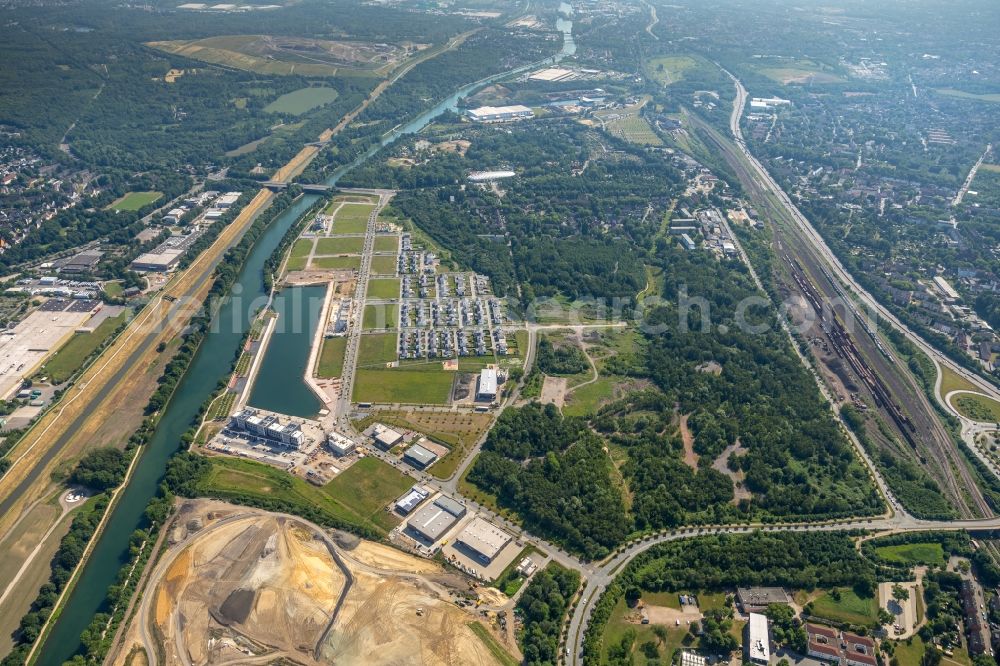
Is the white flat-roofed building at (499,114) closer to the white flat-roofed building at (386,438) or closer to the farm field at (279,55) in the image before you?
the farm field at (279,55)

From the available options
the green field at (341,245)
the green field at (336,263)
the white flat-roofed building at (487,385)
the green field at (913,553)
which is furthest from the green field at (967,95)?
the white flat-roofed building at (487,385)

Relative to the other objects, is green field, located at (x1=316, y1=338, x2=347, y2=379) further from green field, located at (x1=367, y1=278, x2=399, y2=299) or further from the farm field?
the farm field

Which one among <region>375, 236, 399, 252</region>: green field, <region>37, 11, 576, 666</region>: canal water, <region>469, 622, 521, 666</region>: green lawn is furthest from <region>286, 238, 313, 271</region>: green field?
<region>469, 622, 521, 666</region>: green lawn

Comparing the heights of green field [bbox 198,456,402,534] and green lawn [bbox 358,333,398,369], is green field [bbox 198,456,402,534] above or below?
below

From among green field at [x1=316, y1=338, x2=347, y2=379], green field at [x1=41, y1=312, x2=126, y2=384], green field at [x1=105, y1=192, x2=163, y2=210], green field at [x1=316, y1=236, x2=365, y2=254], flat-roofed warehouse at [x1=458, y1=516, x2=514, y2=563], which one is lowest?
flat-roofed warehouse at [x1=458, y1=516, x2=514, y2=563]

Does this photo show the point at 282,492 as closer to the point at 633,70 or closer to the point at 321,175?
the point at 321,175

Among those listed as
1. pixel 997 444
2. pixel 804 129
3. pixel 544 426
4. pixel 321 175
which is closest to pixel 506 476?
pixel 544 426

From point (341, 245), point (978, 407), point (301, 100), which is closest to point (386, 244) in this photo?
point (341, 245)
